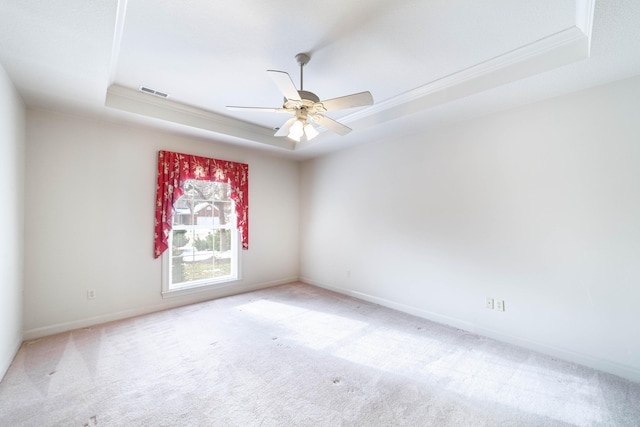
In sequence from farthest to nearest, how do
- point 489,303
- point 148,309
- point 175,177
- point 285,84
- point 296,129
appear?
point 175,177 → point 148,309 → point 489,303 → point 296,129 → point 285,84

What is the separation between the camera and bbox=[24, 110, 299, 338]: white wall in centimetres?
292

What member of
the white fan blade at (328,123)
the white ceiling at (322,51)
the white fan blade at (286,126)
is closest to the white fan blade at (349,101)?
the white fan blade at (328,123)

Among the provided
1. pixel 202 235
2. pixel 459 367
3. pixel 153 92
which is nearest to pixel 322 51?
pixel 153 92

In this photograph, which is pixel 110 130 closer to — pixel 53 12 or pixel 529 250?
pixel 53 12

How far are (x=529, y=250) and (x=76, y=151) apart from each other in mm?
5091

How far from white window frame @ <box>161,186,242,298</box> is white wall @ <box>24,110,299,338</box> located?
0.09m

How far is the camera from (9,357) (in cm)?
234

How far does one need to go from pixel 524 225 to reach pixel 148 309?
460cm

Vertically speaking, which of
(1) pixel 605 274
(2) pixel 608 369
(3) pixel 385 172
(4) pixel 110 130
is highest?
(4) pixel 110 130

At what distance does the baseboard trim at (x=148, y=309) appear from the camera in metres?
2.92

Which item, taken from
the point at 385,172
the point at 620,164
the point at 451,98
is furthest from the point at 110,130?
the point at 620,164

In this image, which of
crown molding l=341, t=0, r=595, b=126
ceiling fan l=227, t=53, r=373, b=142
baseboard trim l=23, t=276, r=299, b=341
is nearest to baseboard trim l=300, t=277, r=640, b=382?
baseboard trim l=23, t=276, r=299, b=341

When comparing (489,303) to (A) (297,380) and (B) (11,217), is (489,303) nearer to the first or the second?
(A) (297,380)

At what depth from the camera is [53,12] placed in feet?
5.16
